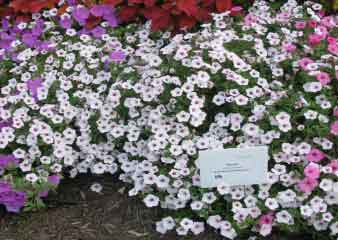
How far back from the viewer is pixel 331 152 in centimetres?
316

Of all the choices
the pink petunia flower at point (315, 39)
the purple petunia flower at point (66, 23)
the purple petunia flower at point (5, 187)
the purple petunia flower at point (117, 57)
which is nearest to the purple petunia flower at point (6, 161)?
the purple petunia flower at point (5, 187)

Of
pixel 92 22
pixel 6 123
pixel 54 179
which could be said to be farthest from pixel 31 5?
pixel 54 179

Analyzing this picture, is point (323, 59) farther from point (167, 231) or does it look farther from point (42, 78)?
point (42, 78)

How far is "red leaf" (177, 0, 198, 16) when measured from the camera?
3828mm

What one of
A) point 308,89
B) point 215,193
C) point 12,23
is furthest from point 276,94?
point 12,23

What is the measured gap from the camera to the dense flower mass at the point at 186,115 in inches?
121

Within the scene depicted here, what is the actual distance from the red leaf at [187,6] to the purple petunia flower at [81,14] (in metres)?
0.63

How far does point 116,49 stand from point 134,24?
30 cm

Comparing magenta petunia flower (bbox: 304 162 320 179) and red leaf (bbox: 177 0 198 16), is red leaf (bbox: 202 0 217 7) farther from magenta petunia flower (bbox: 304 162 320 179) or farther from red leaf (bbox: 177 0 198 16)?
magenta petunia flower (bbox: 304 162 320 179)

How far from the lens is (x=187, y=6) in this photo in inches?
151

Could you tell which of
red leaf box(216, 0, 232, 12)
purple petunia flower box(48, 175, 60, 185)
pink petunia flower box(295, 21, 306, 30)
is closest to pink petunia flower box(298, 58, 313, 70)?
pink petunia flower box(295, 21, 306, 30)

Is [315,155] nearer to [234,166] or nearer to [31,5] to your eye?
[234,166]

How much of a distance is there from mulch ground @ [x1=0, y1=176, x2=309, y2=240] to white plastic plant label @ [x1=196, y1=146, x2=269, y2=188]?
280 millimetres

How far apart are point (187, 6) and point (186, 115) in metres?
0.83
